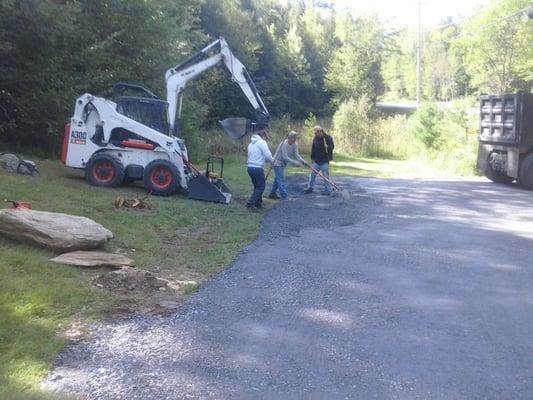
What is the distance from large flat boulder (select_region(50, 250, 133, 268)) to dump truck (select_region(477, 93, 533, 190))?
12.2 metres

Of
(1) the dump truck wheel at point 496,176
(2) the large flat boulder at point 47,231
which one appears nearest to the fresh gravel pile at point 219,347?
(2) the large flat boulder at point 47,231

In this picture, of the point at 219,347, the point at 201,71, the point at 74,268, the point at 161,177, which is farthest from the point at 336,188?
the point at 219,347

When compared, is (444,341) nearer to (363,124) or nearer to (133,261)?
(133,261)

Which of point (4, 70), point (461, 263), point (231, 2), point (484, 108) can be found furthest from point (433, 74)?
point (461, 263)

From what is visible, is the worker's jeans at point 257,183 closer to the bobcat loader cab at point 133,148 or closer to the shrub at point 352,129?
the bobcat loader cab at point 133,148

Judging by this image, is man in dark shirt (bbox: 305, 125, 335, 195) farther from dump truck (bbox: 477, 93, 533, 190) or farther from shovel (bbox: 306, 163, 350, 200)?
dump truck (bbox: 477, 93, 533, 190)

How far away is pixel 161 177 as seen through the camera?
13.0 m

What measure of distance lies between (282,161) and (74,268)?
790 centimetres

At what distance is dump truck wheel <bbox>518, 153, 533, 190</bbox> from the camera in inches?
630

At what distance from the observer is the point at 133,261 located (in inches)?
300

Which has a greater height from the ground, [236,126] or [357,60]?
[357,60]

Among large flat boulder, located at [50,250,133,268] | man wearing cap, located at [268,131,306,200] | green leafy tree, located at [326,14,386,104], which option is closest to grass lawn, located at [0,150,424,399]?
large flat boulder, located at [50,250,133,268]

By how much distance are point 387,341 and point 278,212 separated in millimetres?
6863

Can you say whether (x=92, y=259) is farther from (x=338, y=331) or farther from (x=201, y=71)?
(x=201, y=71)
